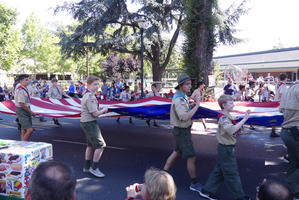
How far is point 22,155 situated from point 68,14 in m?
18.3

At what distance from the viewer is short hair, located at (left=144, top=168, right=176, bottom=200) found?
1.54 metres

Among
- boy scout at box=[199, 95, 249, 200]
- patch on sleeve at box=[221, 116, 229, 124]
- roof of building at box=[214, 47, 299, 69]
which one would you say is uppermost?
roof of building at box=[214, 47, 299, 69]

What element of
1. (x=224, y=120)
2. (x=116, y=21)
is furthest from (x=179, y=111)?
(x=116, y=21)

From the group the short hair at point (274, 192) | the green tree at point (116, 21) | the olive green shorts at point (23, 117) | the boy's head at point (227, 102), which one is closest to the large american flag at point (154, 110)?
the olive green shorts at point (23, 117)

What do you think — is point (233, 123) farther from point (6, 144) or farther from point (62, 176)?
point (6, 144)

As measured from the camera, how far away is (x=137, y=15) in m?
18.8

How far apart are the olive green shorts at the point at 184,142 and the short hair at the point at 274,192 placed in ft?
6.70

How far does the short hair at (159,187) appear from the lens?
154 cm

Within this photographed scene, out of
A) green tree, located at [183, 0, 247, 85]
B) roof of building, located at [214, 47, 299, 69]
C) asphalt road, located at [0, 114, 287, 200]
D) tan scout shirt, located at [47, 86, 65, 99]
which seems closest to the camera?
asphalt road, located at [0, 114, 287, 200]

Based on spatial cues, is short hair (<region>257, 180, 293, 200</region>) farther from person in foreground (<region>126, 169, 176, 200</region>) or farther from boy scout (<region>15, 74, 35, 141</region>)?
boy scout (<region>15, 74, 35, 141</region>)

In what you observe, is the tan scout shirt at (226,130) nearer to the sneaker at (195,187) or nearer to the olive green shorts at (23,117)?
the sneaker at (195,187)

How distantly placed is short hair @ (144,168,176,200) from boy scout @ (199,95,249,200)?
1.89 metres

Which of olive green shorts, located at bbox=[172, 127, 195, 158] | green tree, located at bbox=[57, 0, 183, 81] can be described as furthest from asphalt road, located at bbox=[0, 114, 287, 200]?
green tree, located at bbox=[57, 0, 183, 81]

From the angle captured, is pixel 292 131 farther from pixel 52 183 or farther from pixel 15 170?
pixel 15 170
